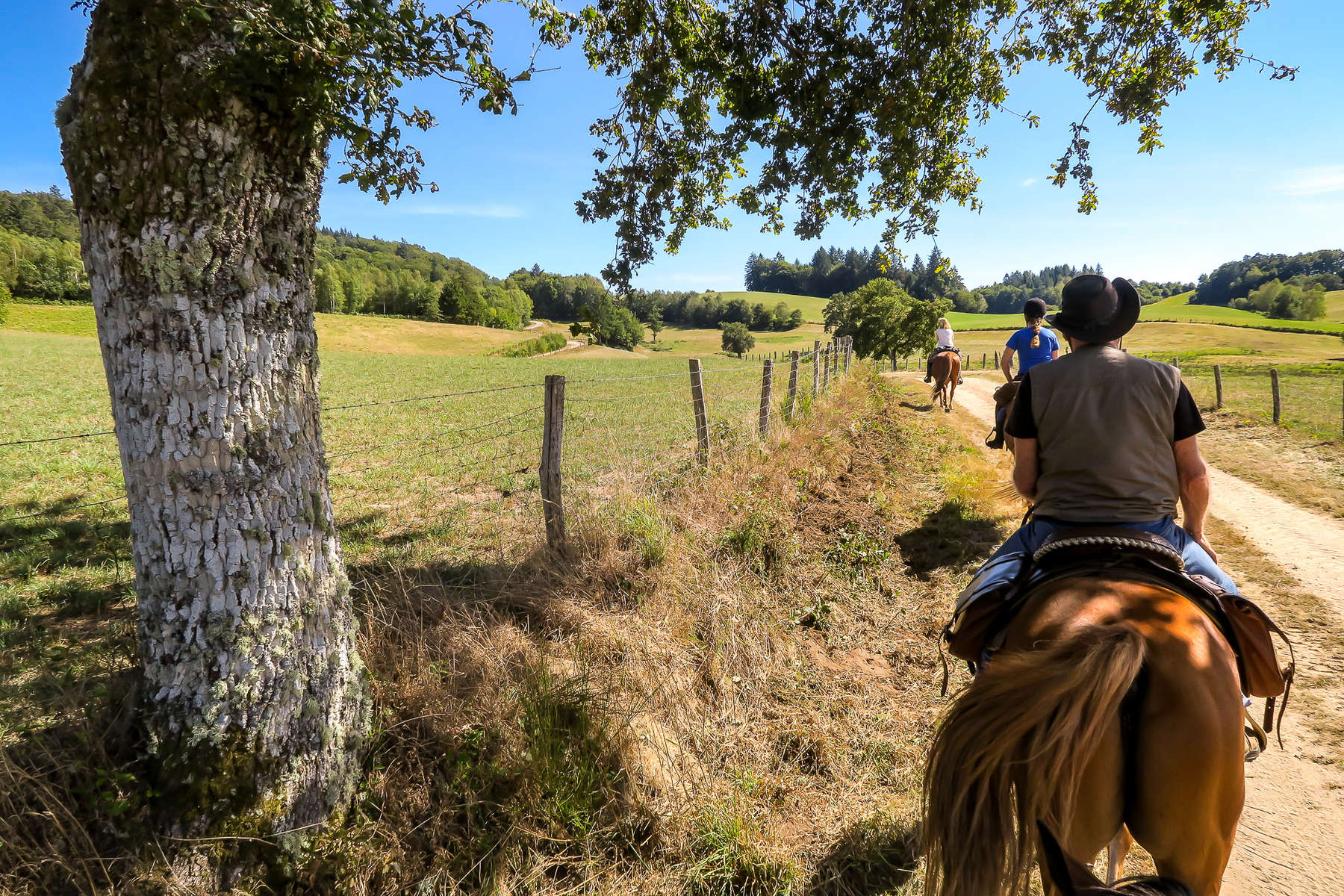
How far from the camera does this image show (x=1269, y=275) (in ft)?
290

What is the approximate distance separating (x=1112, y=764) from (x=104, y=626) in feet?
17.4

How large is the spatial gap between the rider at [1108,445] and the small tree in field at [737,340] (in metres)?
76.0

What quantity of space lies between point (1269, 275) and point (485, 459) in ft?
423

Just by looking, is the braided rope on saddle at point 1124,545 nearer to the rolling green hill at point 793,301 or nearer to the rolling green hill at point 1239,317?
the rolling green hill at point 1239,317

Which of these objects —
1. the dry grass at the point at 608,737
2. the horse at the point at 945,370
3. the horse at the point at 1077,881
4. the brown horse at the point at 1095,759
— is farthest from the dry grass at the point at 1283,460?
the horse at the point at 1077,881

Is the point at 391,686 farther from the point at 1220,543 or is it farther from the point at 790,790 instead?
the point at 1220,543

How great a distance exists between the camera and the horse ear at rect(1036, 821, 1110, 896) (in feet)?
4.64

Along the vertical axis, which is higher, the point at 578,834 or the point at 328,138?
the point at 328,138

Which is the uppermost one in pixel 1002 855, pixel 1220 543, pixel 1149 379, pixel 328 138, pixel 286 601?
pixel 328 138

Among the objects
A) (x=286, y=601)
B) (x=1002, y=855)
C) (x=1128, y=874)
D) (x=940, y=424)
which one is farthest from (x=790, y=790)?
(x=940, y=424)

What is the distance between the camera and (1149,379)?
243 centimetres

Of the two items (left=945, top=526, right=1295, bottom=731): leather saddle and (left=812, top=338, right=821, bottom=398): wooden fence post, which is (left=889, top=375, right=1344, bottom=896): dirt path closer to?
(left=945, top=526, right=1295, bottom=731): leather saddle

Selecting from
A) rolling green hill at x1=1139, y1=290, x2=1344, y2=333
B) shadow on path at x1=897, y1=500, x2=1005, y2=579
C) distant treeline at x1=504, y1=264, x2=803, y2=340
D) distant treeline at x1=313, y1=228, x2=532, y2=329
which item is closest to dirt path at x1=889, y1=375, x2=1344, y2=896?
shadow on path at x1=897, y1=500, x2=1005, y2=579

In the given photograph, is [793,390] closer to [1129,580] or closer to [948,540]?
[948,540]
